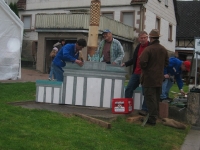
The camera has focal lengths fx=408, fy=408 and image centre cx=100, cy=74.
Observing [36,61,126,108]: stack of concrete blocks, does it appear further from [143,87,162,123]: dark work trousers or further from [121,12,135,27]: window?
[121,12,135,27]: window

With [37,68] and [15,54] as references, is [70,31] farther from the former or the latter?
[15,54]

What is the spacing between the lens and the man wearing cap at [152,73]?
26.8 feet

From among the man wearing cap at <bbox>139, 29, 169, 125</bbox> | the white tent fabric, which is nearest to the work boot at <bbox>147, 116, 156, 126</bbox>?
the man wearing cap at <bbox>139, 29, 169, 125</bbox>

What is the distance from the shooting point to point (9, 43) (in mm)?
16250

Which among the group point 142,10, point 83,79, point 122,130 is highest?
point 142,10

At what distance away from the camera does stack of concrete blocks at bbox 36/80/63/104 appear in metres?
9.59

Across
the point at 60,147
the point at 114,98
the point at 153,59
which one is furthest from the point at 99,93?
the point at 60,147

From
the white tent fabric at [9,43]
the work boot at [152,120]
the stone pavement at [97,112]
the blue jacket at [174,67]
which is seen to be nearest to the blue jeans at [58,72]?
the stone pavement at [97,112]

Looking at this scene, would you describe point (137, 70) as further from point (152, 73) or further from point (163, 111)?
point (163, 111)

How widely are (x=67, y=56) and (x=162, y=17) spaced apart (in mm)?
27072

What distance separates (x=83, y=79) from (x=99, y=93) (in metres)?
0.49

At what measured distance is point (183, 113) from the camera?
30.8 feet

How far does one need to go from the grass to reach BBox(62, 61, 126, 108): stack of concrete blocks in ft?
4.03

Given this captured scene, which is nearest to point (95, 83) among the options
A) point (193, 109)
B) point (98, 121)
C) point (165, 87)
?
point (98, 121)
